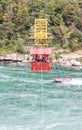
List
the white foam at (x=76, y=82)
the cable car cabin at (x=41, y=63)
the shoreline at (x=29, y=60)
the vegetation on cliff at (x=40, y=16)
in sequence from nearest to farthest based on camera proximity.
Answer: the cable car cabin at (x=41, y=63) < the white foam at (x=76, y=82) < the shoreline at (x=29, y=60) < the vegetation on cliff at (x=40, y=16)

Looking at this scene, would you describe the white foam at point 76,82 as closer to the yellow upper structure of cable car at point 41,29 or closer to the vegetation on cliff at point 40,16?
the vegetation on cliff at point 40,16

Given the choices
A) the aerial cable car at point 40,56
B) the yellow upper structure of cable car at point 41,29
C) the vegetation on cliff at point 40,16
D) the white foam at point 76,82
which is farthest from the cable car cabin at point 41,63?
the vegetation on cliff at point 40,16

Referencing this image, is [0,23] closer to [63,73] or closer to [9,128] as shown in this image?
[63,73]

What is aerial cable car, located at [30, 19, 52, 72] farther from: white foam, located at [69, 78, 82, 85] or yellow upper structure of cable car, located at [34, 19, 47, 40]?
white foam, located at [69, 78, 82, 85]

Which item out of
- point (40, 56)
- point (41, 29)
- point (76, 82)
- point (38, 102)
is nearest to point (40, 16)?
point (76, 82)

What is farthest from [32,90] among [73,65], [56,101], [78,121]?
[73,65]

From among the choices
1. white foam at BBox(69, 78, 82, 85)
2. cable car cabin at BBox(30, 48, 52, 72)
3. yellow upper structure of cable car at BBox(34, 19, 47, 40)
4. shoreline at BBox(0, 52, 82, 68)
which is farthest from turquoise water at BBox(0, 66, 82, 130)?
shoreline at BBox(0, 52, 82, 68)
